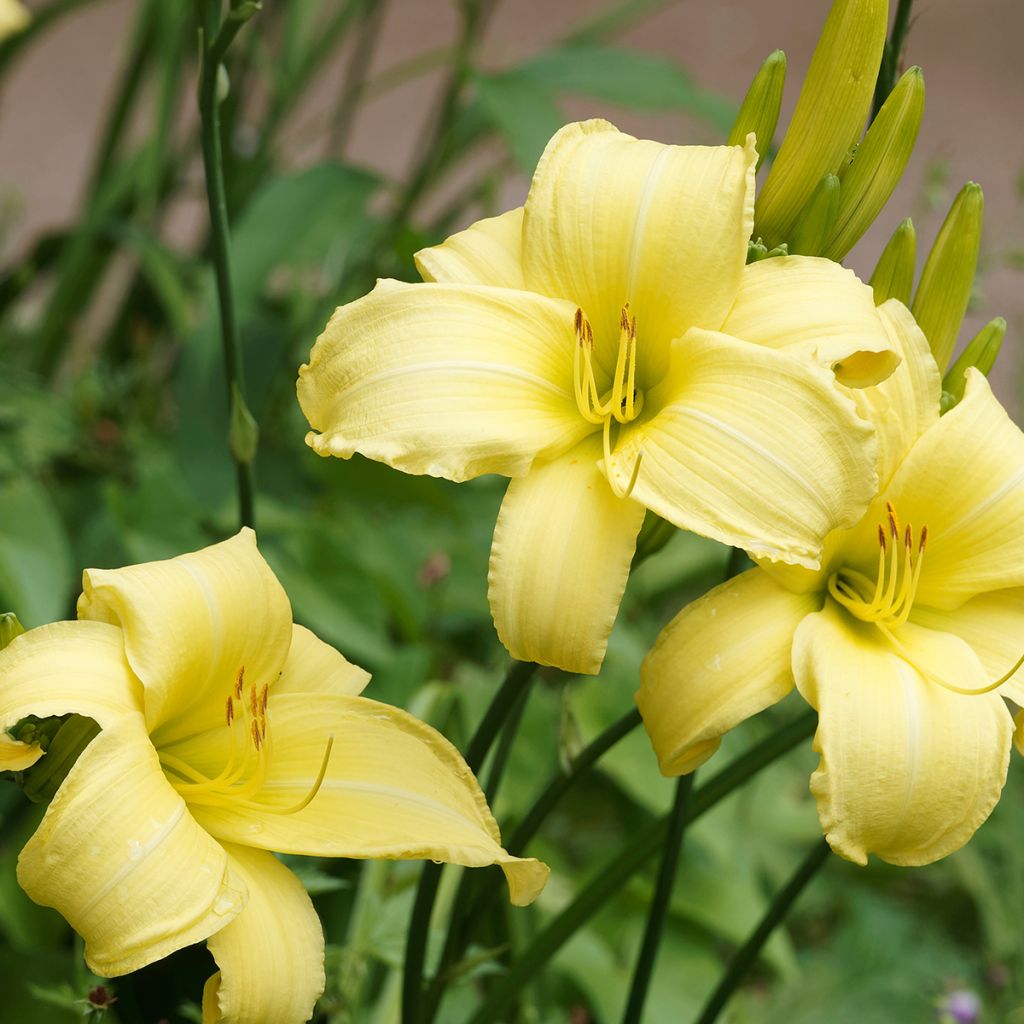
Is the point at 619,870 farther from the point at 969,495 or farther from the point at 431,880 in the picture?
the point at 969,495

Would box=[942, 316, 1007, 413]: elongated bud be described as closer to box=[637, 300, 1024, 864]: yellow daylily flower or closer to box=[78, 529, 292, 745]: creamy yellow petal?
box=[637, 300, 1024, 864]: yellow daylily flower

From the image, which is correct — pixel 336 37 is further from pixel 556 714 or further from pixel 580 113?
pixel 580 113

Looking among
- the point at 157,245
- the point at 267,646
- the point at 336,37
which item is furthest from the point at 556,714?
the point at 336,37

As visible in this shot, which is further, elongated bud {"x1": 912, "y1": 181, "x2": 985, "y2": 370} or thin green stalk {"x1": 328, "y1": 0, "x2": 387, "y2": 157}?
thin green stalk {"x1": 328, "y1": 0, "x2": 387, "y2": 157}

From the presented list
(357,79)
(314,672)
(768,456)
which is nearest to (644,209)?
(768,456)

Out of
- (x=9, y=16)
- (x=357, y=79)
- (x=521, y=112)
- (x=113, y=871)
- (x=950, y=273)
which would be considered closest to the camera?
(x=113, y=871)

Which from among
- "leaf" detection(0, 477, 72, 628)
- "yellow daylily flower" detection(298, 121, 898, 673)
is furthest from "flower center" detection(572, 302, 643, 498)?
"leaf" detection(0, 477, 72, 628)
